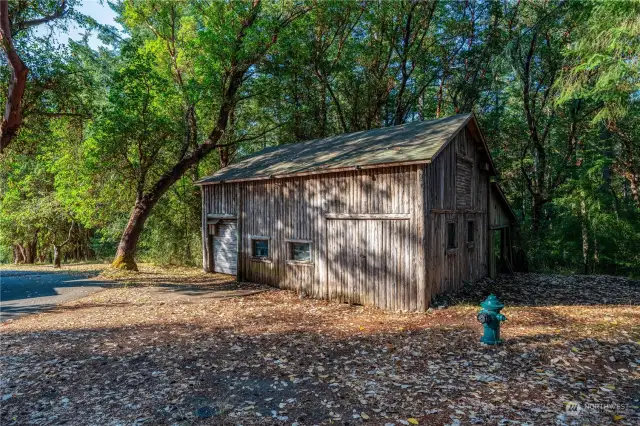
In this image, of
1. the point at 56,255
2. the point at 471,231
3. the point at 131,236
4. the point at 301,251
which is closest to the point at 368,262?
the point at 301,251

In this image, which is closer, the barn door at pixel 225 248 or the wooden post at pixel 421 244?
the wooden post at pixel 421 244

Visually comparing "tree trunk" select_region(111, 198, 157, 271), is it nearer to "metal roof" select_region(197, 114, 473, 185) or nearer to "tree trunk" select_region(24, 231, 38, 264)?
"metal roof" select_region(197, 114, 473, 185)

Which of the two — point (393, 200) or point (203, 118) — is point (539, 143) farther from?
point (203, 118)

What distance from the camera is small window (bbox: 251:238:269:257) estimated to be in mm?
13023

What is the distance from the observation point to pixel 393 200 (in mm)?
9531

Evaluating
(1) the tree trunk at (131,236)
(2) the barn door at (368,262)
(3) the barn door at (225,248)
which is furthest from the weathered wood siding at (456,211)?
(1) the tree trunk at (131,236)

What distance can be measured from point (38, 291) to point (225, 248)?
653 cm

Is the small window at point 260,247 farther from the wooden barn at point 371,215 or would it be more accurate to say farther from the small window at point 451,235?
the small window at point 451,235

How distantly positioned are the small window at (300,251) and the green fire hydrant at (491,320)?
5.99 m

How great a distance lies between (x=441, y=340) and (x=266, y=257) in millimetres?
7451

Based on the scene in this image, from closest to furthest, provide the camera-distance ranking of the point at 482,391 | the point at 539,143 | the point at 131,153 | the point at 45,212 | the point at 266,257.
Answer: the point at 482,391, the point at 266,257, the point at 131,153, the point at 539,143, the point at 45,212

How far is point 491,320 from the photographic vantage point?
652cm

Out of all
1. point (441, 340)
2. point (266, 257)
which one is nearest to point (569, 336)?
point (441, 340)

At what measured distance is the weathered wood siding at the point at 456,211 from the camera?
31.7 ft
